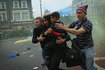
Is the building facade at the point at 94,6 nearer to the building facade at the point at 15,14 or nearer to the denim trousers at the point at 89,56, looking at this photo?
the denim trousers at the point at 89,56

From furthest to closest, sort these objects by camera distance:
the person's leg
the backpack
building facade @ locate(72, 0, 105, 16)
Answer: building facade @ locate(72, 0, 105, 16) < the person's leg < the backpack

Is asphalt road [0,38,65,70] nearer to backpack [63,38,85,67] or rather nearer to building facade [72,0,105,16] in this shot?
backpack [63,38,85,67]

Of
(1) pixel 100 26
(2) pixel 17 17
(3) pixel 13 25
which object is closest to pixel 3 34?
(3) pixel 13 25

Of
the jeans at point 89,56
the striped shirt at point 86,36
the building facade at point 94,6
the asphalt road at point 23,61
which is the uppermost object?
the building facade at point 94,6

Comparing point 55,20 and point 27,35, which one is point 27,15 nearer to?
point 27,35

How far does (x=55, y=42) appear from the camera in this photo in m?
3.57

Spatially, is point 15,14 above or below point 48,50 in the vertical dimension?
above

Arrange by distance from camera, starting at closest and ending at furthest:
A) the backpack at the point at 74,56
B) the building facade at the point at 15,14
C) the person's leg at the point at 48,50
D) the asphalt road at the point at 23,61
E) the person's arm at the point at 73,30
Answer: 1. the person's arm at the point at 73,30
2. the backpack at the point at 74,56
3. the person's leg at the point at 48,50
4. the asphalt road at the point at 23,61
5. the building facade at the point at 15,14

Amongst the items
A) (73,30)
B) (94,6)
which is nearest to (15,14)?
(94,6)

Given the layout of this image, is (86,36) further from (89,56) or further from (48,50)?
(48,50)

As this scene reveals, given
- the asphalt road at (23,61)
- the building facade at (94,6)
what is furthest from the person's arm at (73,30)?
the building facade at (94,6)

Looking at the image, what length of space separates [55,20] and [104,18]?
34.7ft

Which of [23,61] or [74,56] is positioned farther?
[23,61]

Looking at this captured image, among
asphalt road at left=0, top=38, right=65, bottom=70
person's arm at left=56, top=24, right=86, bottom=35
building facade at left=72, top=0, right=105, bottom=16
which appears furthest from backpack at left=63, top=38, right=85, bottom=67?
building facade at left=72, top=0, right=105, bottom=16
